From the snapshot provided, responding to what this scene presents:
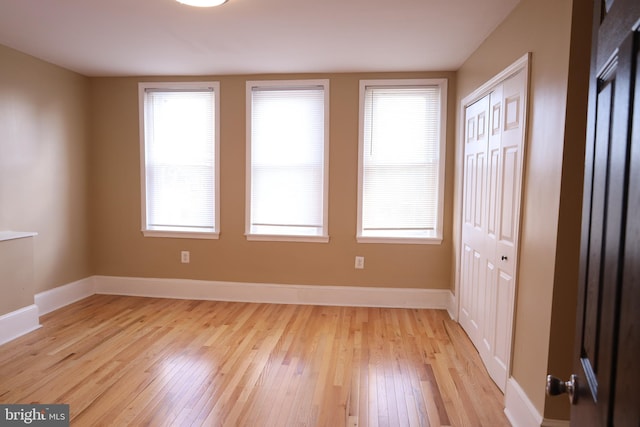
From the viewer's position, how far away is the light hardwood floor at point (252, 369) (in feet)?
7.17

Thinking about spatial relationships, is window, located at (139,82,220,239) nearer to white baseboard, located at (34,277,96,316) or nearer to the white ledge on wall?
white baseboard, located at (34,277,96,316)

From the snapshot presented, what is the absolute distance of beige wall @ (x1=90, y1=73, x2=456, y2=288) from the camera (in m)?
3.98

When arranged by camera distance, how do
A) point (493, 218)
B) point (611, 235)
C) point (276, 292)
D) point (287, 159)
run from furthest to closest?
point (276, 292), point (287, 159), point (493, 218), point (611, 235)

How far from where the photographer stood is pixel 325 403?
2287 millimetres

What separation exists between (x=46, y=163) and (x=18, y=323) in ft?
5.09

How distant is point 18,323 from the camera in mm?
3180

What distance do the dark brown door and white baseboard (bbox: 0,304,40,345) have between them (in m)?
3.86

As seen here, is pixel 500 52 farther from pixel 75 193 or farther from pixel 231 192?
pixel 75 193

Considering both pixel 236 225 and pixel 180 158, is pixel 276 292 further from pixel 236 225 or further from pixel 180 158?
pixel 180 158

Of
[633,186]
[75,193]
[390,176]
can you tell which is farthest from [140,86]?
[633,186]

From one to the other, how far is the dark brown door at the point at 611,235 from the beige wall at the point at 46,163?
392 centimetres

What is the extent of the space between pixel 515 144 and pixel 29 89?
4.19 metres

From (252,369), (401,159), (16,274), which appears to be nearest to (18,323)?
(16,274)

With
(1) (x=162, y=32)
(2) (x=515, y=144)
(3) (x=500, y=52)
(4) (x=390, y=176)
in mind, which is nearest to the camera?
(2) (x=515, y=144)
